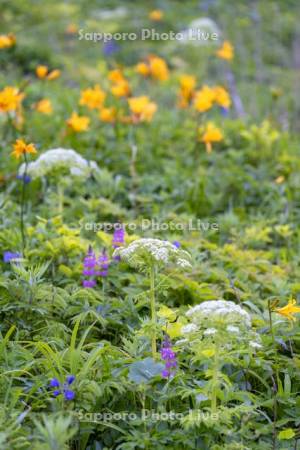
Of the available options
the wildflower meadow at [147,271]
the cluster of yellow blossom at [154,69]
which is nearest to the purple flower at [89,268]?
the wildflower meadow at [147,271]

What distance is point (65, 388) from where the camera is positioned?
202cm

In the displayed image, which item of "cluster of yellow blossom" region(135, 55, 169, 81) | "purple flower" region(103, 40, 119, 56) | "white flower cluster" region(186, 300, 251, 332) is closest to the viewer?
"white flower cluster" region(186, 300, 251, 332)

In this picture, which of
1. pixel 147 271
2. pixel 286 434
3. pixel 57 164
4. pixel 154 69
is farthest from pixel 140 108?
pixel 286 434

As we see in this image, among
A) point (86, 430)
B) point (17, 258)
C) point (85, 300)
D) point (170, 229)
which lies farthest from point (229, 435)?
point (170, 229)

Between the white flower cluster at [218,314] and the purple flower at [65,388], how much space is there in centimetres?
45

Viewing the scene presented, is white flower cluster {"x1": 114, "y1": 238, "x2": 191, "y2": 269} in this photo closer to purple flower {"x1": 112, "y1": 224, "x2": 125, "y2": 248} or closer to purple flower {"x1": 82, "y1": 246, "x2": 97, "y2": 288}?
purple flower {"x1": 82, "y1": 246, "x2": 97, "y2": 288}

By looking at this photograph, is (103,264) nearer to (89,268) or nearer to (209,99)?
(89,268)

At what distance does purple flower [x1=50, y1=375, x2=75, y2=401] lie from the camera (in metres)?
1.99

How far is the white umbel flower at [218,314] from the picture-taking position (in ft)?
6.12

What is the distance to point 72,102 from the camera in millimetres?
5586

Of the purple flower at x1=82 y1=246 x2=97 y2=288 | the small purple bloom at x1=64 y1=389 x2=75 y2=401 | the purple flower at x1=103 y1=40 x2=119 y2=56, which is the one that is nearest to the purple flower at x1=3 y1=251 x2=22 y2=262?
the purple flower at x1=82 y1=246 x2=97 y2=288

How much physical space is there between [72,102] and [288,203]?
2.27 meters

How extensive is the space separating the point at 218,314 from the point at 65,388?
21.9 inches

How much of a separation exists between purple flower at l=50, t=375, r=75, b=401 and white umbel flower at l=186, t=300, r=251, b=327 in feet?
1.46
